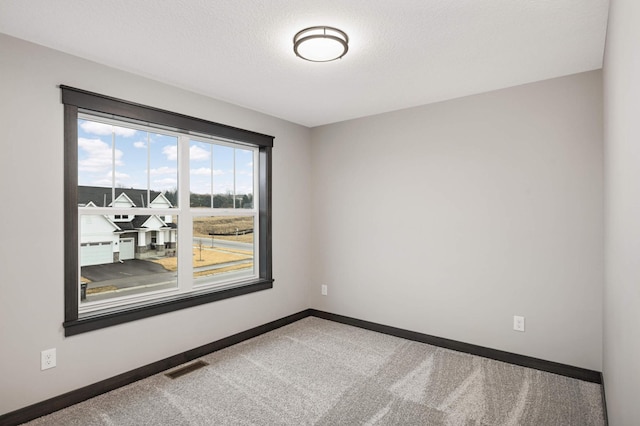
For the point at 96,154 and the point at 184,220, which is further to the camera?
the point at 184,220

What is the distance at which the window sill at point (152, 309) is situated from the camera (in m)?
2.51

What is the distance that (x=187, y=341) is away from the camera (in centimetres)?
319

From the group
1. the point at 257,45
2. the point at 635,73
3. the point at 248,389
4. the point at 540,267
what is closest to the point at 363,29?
the point at 257,45

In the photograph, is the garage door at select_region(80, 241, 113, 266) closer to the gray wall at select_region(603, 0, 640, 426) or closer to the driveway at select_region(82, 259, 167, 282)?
the driveway at select_region(82, 259, 167, 282)

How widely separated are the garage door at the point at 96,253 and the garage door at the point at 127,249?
9 cm

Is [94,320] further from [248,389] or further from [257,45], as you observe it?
[257,45]

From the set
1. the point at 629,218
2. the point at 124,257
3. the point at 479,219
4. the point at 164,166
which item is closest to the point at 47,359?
the point at 124,257

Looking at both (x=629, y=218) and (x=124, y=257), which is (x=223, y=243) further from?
(x=629, y=218)

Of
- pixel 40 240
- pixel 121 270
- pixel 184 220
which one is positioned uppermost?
pixel 184 220

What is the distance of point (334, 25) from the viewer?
211 cm

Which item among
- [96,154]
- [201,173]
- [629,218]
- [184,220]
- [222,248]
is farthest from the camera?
[222,248]

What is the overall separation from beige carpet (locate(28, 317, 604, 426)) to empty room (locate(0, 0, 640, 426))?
2cm

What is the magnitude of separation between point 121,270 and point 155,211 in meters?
0.56


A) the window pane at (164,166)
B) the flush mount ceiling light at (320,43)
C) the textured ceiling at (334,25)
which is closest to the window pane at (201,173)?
the window pane at (164,166)
